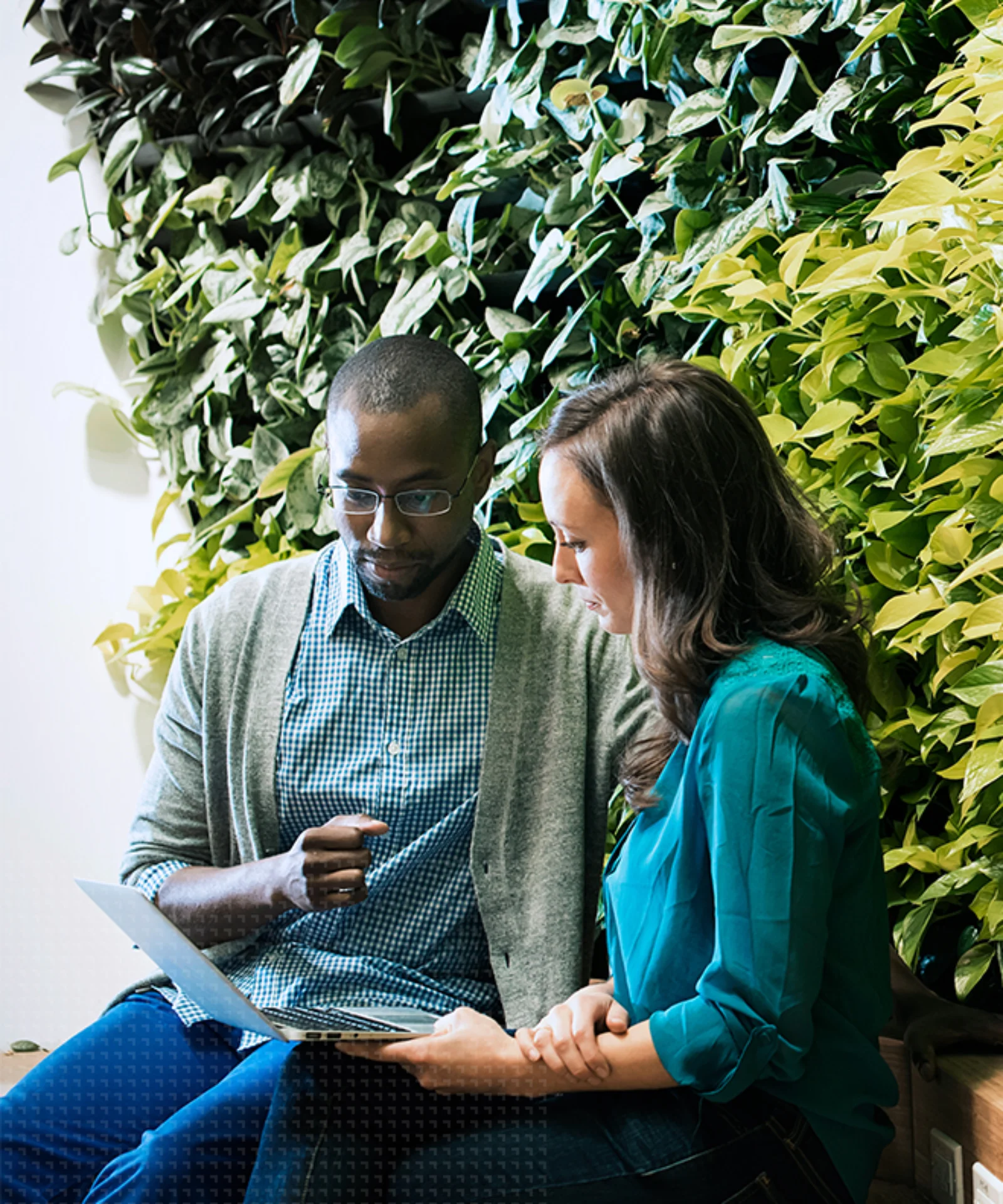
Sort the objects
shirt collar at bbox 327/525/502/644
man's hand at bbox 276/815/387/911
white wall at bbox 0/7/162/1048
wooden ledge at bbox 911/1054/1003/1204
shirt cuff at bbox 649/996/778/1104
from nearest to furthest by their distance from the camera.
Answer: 1. shirt cuff at bbox 649/996/778/1104
2. wooden ledge at bbox 911/1054/1003/1204
3. man's hand at bbox 276/815/387/911
4. shirt collar at bbox 327/525/502/644
5. white wall at bbox 0/7/162/1048

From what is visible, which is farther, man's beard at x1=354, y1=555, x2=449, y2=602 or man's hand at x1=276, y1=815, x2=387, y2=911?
man's beard at x1=354, y1=555, x2=449, y2=602

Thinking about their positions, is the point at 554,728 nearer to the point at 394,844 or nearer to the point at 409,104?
the point at 394,844

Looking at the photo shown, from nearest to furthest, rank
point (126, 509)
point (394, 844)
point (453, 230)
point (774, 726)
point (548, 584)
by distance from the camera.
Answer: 1. point (774, 726)
2. point (394, 844)
3. point (548, 584)
4. point (453, 230)
5. point (126, 509)

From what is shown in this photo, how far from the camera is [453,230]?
1720 mm

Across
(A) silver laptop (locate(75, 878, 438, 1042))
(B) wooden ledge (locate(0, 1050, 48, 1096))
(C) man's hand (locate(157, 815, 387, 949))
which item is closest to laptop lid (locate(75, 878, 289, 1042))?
(A) silver laptop (locate(75, 878, 438, 1042))

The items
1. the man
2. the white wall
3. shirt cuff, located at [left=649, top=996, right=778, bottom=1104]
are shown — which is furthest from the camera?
the white wall

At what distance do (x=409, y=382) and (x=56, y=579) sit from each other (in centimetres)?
110

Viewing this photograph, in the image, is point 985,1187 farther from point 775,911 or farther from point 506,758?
point 506,758

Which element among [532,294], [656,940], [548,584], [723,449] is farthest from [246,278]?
[656,940]

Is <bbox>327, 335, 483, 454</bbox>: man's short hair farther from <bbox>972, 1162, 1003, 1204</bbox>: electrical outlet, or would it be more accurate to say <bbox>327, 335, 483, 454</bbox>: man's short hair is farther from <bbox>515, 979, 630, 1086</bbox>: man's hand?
<bbox>972, 1162, 1003, 1204</bbox>: electrical outlet

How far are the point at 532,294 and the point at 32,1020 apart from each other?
1.43 metres

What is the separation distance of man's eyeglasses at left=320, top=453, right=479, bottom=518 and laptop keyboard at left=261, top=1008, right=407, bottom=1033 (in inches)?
20.1

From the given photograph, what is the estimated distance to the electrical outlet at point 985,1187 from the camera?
908 mm

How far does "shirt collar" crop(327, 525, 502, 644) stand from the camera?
1.32 m
